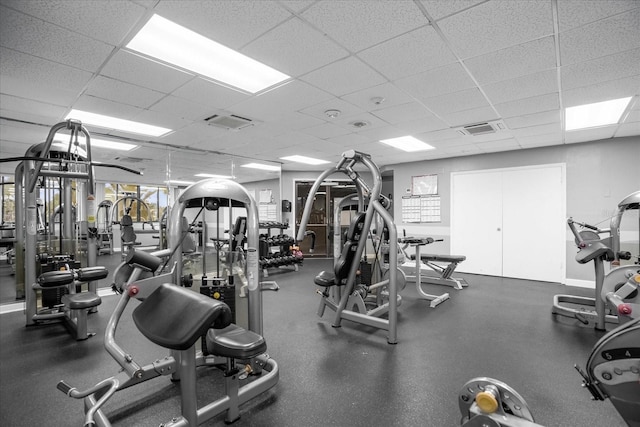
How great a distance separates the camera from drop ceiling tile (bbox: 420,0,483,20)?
1.80 meters

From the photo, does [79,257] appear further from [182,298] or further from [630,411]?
[630,411]

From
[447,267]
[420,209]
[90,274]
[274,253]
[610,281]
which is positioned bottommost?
[447,267]

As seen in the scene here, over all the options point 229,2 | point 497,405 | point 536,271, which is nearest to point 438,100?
point 229,2

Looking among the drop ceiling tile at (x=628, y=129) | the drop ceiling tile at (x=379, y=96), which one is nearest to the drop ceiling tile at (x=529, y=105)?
the drop ceiling tile at (x=379, y=96)

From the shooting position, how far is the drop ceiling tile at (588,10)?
5.87ft

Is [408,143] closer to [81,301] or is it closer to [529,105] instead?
[529,105]

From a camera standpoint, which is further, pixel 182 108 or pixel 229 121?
pixel 229 121

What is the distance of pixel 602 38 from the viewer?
7.01 feet

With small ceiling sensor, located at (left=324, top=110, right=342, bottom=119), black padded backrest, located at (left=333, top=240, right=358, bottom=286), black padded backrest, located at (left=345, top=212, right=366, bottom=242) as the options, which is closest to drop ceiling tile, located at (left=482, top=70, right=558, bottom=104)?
small ceiling sensor, located at (left=324, top=110, right=342, bottom=119)

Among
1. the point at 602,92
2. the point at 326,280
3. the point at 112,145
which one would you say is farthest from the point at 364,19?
the point at 112,145

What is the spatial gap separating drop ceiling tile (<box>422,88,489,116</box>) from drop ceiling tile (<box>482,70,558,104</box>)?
4.3 inches

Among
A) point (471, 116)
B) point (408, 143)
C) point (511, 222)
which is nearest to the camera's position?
point (471, 116)

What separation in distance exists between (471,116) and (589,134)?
234 centimetres

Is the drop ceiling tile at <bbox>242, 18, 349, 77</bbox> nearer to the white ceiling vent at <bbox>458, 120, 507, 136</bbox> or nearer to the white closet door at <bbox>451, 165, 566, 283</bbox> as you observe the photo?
the white ceiling vent at <bbox>458, 120, 507, 136</bbox>
